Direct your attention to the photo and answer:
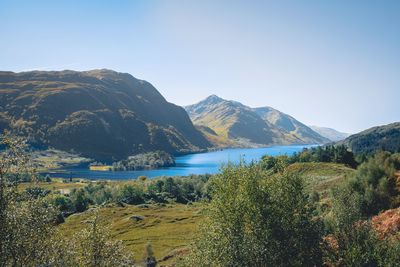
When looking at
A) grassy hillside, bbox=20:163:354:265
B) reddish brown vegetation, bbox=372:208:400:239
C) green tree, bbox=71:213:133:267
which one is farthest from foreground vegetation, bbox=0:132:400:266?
grassy hillside, bbox=20:163:354:265

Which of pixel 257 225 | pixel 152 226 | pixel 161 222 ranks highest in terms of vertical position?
pixel 257 225

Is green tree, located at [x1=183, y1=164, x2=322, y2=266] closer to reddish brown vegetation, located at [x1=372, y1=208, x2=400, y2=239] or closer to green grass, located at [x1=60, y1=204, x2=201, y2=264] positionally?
reddish brown vegetation, located at [x1=372, y1=208, x2=400, y2=239]

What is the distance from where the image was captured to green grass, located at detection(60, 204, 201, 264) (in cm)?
11500

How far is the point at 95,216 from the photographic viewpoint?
3991 centimetres

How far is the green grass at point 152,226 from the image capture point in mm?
115000

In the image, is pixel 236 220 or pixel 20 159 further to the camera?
pixel 236 220

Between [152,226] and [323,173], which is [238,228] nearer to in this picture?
[152,226]

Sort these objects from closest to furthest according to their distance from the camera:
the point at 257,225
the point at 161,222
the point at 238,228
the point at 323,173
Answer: the point at 238,228
the point at 257,225
the point at 161,222
the point at 323,173

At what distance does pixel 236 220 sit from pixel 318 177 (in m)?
111

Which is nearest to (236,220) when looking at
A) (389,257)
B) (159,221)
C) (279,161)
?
(279,161)

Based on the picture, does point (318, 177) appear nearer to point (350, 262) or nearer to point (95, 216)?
point (350, 262)

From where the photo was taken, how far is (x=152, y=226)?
146500 mm

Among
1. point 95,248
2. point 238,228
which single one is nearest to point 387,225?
point 238,228

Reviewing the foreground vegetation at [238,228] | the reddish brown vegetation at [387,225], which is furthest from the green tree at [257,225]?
the reddish brown vegetation at [387,225]
